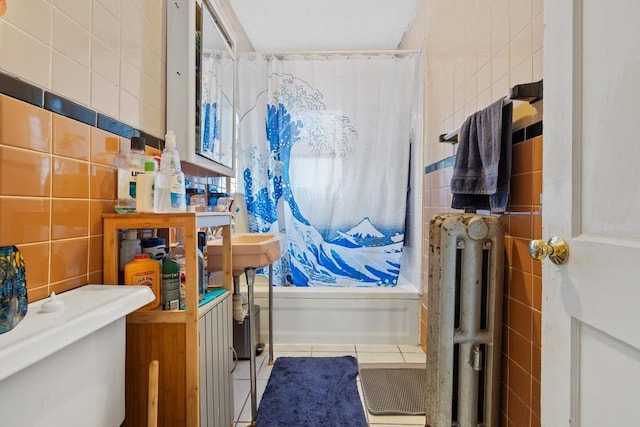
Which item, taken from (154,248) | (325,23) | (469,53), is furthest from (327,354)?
(325,23)

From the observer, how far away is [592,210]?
583mm

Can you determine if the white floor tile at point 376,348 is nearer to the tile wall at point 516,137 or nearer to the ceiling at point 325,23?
the tile wall at point 516,137

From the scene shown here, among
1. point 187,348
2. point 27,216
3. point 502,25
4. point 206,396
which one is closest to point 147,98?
point 27,216

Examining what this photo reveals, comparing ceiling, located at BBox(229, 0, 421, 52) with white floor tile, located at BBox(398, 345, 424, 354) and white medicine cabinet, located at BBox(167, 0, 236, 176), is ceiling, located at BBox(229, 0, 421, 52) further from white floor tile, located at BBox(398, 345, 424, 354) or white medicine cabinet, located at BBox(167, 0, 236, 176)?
white floor tile, located at BBox(398, 345, 424, 354)

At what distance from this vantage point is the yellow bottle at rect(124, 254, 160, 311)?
871mm

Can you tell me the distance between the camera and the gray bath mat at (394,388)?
4.97ft

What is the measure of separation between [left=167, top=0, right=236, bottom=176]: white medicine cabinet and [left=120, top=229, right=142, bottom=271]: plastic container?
0.49 m

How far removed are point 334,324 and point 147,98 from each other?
180 centimetres

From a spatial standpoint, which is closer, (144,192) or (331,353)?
(144,192)

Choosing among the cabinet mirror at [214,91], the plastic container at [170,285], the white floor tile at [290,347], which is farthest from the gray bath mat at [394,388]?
the cabinet mirror at [214,91]

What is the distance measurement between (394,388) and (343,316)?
0.61 meters

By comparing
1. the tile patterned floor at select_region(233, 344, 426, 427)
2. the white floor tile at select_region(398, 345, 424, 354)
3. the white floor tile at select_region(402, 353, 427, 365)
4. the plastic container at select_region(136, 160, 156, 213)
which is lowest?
the tile patterned floor at select_region(233, 344, 426, 427)

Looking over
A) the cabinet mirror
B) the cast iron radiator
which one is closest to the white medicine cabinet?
the cabinet mirror

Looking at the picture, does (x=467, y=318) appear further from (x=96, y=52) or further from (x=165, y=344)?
(x=96, y=52)
